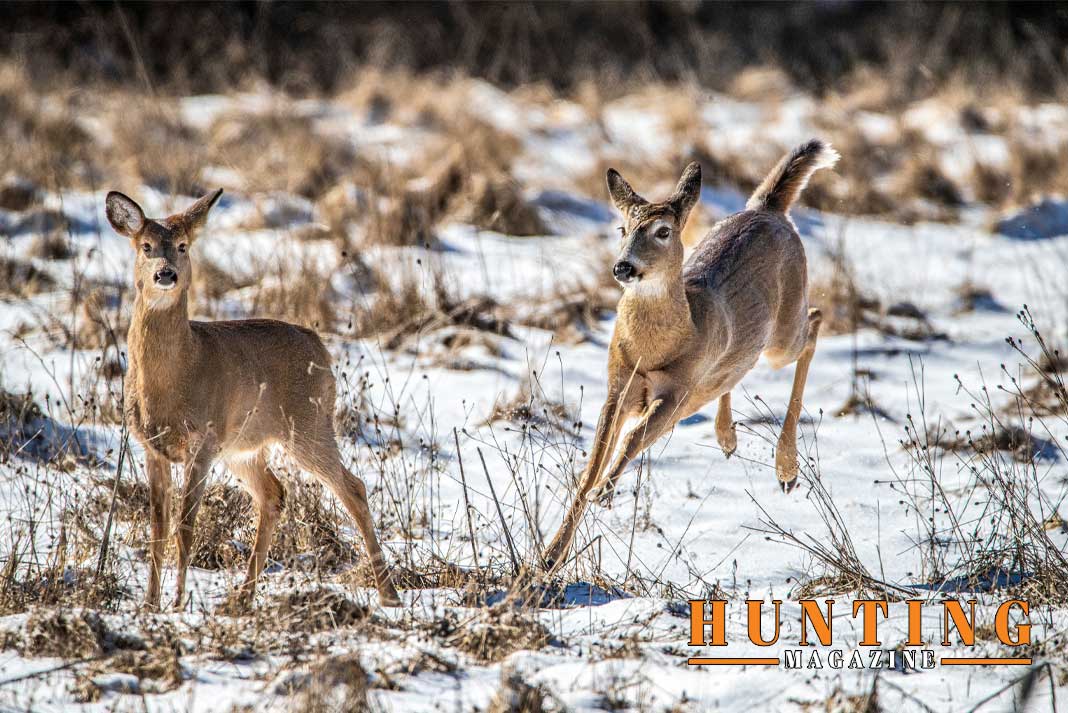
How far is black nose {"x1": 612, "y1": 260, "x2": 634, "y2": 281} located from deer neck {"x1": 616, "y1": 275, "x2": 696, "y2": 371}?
9.9 inches

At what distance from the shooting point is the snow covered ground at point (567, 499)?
3982mm

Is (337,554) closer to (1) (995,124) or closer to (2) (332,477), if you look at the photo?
(2) (332,477)

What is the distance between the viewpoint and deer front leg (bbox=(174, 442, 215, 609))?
4895mm

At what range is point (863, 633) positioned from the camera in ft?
14.8

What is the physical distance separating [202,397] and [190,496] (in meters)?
0.41

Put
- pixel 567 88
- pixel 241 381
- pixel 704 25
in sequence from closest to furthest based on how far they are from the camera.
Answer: pixel 241 381
pixel 567 88
pixel 704 25

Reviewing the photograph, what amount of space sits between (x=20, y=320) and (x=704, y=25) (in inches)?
714

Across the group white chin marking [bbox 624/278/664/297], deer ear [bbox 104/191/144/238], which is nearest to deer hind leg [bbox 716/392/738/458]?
white chin marking [bbox 624/278/664/297]

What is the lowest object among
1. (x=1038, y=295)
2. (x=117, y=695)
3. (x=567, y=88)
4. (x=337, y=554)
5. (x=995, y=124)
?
(x=117, y=695)

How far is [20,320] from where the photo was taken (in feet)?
28.3

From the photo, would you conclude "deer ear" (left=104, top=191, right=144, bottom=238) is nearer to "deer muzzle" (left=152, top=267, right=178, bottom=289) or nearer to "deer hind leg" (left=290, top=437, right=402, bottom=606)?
"deer muzzle" (left=152, top=267, right=178, bottom=289)

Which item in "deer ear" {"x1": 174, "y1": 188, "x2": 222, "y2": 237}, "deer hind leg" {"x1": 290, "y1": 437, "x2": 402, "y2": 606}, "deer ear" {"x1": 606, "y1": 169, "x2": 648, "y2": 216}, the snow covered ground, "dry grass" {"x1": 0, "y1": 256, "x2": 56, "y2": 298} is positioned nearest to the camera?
the snow covered ground

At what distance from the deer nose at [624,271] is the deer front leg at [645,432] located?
59cm

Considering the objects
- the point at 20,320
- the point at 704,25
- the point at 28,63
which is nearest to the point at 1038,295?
the point at 20,320
